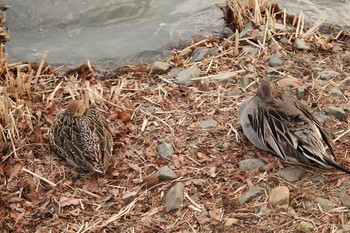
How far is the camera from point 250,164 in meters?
5.34

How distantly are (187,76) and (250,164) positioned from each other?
6.08 feet

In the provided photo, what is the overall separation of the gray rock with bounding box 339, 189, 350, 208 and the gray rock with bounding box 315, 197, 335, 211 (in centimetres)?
9

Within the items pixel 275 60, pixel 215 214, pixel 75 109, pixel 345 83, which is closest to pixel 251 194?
pixel 215 214

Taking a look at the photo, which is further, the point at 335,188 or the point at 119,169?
the point at 119,169

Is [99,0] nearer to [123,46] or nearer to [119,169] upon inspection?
[123,46]

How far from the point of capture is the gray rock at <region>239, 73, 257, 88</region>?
6.68 meters

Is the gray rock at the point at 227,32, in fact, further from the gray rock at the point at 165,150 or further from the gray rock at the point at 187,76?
the gray rock at the point at 165,150

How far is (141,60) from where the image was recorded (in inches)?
312

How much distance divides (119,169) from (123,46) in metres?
3.15

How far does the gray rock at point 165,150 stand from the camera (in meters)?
5.57

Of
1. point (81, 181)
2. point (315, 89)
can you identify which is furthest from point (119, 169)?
point (315, 89)

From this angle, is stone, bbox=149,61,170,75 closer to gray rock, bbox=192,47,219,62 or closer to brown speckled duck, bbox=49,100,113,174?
gray rock, bbox=192,47,219,62

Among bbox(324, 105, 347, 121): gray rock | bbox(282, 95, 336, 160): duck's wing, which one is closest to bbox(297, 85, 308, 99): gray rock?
bbox(324, 105, 347, 121): gray rock

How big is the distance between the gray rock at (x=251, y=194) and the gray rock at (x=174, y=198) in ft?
1.62
